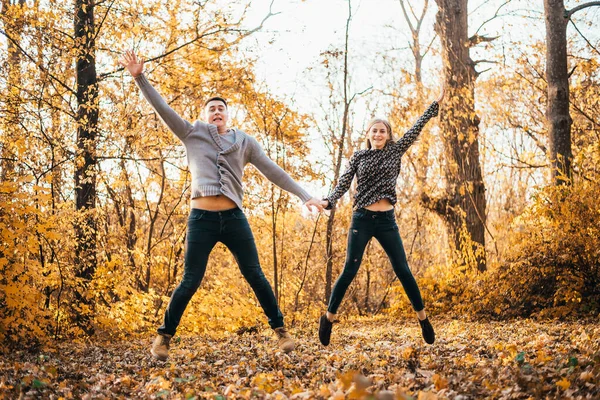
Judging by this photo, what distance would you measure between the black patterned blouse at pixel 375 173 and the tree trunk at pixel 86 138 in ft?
13.6

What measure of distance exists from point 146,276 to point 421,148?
5684 mm

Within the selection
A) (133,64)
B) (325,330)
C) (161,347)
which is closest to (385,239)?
(325,330)

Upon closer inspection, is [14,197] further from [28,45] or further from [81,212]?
[28,45]

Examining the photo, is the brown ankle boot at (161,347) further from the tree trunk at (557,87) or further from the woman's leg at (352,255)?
the tree trunk at (557,87)

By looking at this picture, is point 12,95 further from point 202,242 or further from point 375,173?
point 375,173

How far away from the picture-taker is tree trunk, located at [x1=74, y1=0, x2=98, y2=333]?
8.50 metres

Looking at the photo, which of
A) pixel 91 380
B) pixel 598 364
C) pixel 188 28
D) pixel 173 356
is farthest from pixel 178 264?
pixel 598 364

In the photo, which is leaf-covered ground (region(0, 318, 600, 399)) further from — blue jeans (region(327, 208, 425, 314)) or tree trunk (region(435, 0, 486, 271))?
tree trunk (region(435, 0, 486, 271))

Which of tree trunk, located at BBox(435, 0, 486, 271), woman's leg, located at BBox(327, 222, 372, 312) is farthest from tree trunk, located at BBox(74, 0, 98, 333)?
tree trunk, located at BBox(435, 0, 486, 271)

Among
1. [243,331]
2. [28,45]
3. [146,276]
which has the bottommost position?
[243,331]

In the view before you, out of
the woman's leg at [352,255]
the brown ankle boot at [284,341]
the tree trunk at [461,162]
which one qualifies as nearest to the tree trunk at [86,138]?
the woman's leg at [352,255]

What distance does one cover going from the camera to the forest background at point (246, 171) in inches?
303

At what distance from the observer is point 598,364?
3.34m

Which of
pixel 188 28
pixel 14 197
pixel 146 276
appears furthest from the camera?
pixel 146 276
